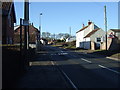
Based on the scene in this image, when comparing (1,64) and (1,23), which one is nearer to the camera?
(1,64)

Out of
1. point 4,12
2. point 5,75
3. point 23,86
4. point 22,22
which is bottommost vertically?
point 23,86

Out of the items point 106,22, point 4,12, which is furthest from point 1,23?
point 106,22

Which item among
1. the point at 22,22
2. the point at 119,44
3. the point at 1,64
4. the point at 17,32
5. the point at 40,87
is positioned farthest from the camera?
the point at 17,32

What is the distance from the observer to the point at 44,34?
198250 mm

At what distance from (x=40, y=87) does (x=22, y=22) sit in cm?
715

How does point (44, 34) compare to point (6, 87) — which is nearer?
point (6, 87)

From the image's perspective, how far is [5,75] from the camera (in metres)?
9.04

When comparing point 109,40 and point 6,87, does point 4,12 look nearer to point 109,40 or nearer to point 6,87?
point 6,87

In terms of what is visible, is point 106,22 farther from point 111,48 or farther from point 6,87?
point 6,87

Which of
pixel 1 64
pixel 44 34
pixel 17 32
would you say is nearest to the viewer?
pixel 1 64

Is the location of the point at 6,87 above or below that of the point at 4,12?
below

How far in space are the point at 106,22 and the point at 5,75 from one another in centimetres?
3366

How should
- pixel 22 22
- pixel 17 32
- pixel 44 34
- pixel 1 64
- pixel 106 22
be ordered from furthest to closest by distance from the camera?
pixel 44 34, pixel 17 32, pixel 106 22, pixel 22 22, pixel 1 64

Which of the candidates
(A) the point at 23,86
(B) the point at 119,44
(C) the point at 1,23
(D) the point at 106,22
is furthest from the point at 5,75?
(B) the point at 119,44
